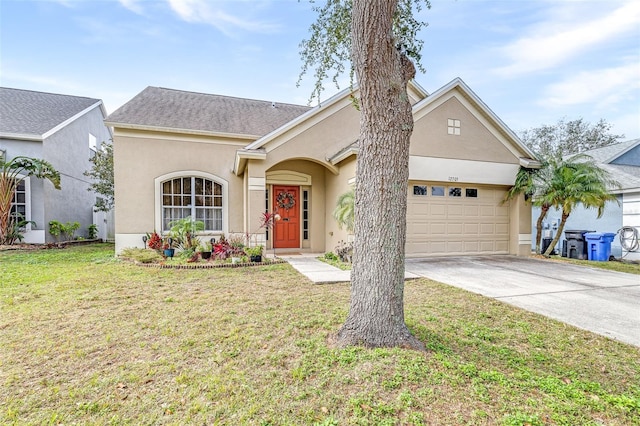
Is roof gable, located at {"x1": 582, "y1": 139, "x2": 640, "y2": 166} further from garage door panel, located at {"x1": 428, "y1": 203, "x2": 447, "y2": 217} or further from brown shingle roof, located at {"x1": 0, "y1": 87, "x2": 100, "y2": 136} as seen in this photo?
brown shingle roof, located at {"x1": 0, "y1": 87, "x2": 100, "y2": 136}

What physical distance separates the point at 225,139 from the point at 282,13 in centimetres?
457

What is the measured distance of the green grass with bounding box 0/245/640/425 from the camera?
→ 235 centimetres

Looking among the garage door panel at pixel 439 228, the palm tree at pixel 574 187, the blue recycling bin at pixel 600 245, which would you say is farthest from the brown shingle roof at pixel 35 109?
the blue recycling bin at pixel 600 245

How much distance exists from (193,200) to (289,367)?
31.3 ft

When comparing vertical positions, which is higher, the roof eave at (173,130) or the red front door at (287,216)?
the roof eave at (173,130)

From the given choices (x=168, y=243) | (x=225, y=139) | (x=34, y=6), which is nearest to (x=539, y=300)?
(x=168, y=243)

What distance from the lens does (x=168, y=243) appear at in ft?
32.7

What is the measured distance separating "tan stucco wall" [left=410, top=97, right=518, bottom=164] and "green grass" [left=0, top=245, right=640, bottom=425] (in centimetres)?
598

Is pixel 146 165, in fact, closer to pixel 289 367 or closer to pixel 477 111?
pixel 289 367

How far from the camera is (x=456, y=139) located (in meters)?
10.2

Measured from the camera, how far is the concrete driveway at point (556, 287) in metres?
4.39

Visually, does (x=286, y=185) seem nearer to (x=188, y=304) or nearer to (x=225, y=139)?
(x=225, y=139)

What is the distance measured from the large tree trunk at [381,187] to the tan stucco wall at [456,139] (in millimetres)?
6661

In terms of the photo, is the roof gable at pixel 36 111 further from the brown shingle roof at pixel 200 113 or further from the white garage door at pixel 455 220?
the white garage door at pixel 455 220
